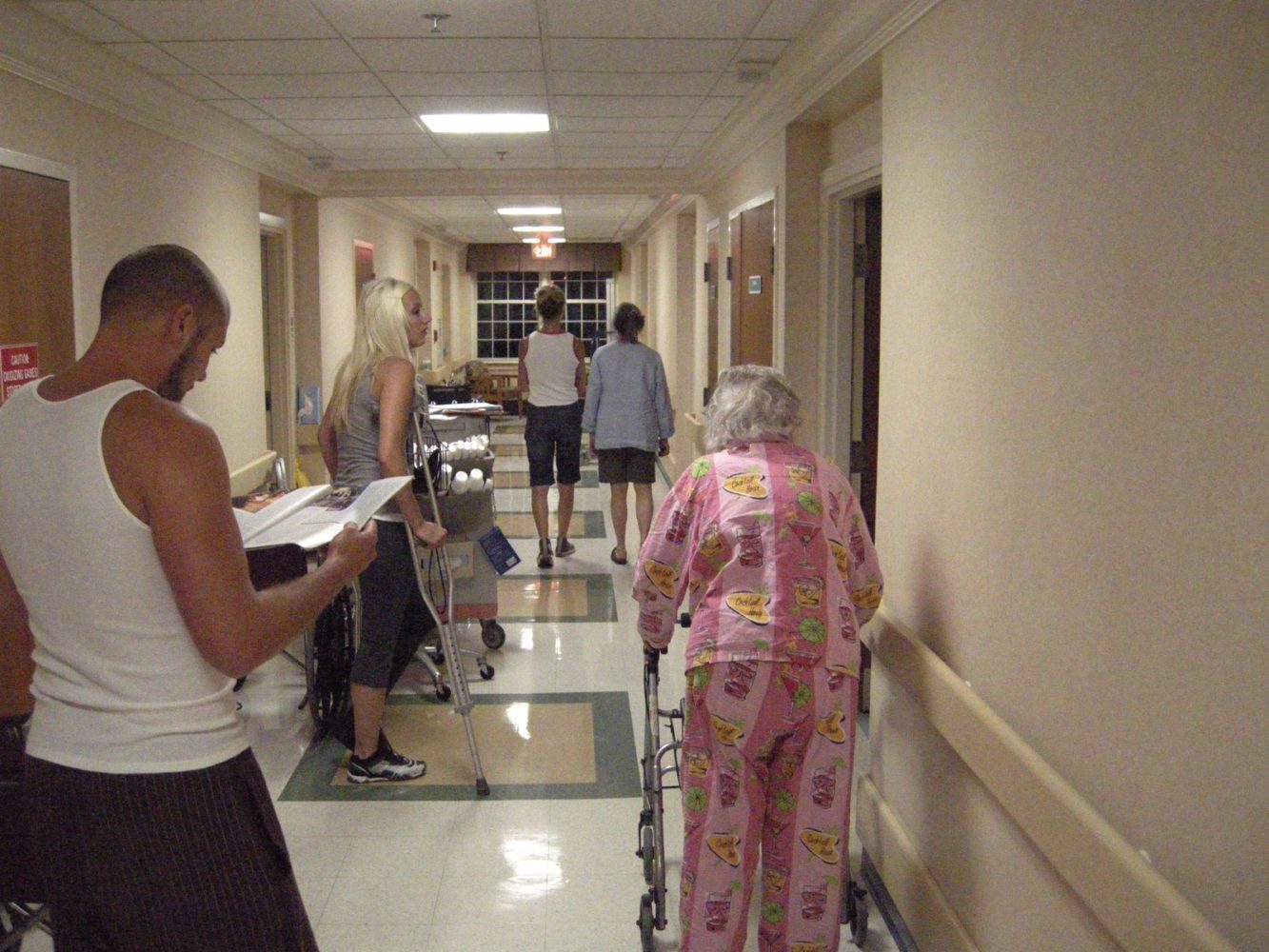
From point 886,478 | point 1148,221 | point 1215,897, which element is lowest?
point 1215,897

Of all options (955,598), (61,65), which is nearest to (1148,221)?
(955,598)

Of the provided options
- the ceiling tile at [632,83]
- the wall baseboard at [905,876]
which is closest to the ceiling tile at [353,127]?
the ceiling tile at [632,83]

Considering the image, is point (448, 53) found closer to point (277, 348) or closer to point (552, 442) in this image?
point (552, 442)

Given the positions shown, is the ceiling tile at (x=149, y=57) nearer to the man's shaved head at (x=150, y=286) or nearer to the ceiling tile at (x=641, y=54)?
the ceiling tile at (x=641, y=54)

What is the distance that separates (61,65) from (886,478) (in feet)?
10.2

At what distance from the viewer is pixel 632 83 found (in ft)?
16.5

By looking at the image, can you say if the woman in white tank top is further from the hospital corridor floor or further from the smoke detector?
the smoke detector

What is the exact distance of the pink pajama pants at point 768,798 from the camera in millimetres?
2428

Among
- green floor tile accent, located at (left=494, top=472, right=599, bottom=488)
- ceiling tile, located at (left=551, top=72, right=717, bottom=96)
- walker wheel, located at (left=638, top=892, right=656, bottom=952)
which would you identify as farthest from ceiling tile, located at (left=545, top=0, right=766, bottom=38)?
green floor tile accent, located at (left=494, top=472, right=599, bottom=488)

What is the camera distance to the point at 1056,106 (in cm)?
204

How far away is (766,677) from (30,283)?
9.63 ft

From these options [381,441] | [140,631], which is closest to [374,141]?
[381,441]

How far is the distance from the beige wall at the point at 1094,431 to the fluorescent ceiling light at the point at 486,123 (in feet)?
10.6

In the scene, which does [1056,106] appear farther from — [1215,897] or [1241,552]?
[1215,897]
